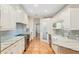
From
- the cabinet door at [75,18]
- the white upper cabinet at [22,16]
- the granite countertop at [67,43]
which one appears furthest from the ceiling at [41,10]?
the granite countertop at [67,43]

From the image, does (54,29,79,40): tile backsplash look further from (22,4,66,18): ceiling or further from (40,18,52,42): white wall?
(22,4,66,18): ceiling

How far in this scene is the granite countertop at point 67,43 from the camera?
1.76 meters

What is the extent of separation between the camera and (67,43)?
1842mm

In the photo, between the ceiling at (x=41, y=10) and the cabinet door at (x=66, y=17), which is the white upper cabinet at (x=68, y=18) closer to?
the cabinet door at (x=66, y=17)

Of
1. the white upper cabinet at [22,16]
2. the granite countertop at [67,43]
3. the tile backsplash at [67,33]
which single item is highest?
the white upper cabinet at [22,16]

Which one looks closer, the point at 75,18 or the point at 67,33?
the point at 75,18

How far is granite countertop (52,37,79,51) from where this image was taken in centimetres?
176

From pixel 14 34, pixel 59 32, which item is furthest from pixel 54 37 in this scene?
pixel 14 34

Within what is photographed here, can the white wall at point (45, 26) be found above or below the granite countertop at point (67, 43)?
above

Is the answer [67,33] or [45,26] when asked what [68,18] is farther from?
[45,26]

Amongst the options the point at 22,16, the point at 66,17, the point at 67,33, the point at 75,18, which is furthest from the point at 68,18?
the point at 22,16

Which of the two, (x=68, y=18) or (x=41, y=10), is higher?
(x=41, y=10)
